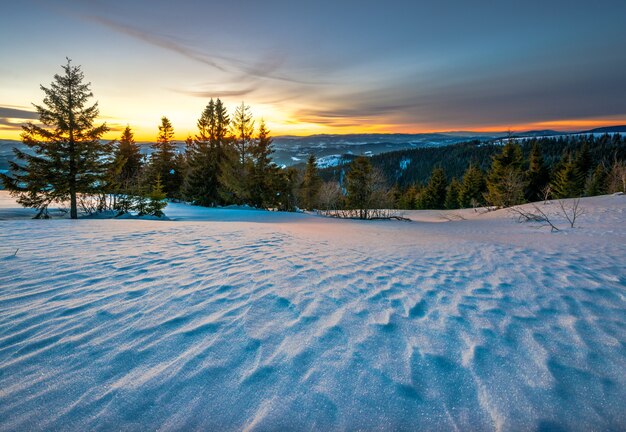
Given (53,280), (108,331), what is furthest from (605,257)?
(53,280)

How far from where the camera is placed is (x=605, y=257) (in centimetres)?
513

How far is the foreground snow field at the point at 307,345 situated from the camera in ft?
5.48

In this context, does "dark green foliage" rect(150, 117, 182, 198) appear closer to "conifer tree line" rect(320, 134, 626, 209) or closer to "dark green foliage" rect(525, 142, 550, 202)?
"conifer tree line" rect(320, 134, 626, 209)

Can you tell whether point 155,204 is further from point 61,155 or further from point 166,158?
point 166,158

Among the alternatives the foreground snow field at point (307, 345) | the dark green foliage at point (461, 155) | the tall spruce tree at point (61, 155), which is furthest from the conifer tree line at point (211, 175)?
the dark green foliage at point (461, 155)

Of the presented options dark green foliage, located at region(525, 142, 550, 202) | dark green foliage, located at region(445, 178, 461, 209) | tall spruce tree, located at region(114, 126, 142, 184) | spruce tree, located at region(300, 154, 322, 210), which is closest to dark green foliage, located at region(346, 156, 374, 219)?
spruce tree, located at region(300, 154, 322, 210)

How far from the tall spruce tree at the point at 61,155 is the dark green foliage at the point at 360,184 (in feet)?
64.8

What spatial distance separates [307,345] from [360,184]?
81.3 ft

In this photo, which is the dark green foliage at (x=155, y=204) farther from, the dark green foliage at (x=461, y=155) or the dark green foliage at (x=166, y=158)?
the dark green foliage at (x=461, y=155)

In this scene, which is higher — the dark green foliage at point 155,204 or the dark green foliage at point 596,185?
the dark green foliage at point 596,185

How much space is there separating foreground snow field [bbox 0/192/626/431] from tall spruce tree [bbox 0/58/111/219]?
1337 centimetres

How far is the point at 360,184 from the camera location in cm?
2630

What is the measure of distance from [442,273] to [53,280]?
5.95 m

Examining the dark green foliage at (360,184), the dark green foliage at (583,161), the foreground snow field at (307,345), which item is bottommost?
the foreground snow field at (307,345)
